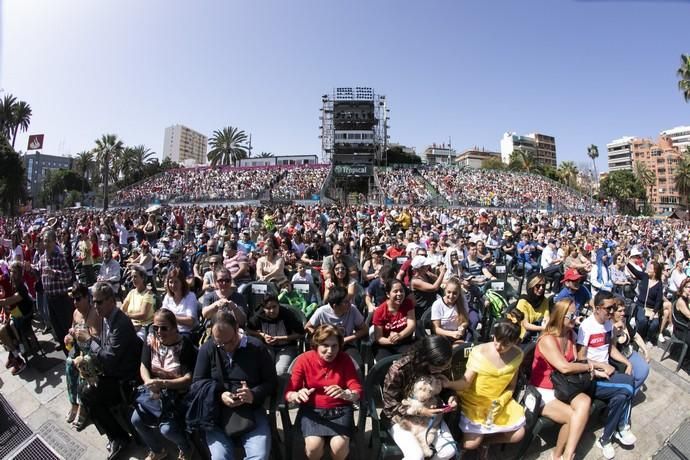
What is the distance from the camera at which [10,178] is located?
32906mm

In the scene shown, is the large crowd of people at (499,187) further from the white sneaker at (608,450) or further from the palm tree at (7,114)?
the palm tree at (7,114)

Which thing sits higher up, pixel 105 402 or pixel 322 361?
pixel 322 361

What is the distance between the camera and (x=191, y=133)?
18050 cm

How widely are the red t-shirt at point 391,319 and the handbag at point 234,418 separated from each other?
173 cm

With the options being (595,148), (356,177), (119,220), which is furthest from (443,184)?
(595,148)

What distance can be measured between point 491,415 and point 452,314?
4.62ft

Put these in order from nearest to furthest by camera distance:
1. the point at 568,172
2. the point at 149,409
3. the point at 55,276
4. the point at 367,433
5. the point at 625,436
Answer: the point at 149,409 → the point at 625,436 → the point at 367,433 → the point at 55,276 → the point at 568,172

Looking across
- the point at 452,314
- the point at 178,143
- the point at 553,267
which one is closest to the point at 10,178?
the point at 452,314

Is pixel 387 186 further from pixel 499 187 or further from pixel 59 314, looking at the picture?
pixel 59 314

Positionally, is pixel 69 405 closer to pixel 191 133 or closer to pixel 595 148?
pixel 595 148

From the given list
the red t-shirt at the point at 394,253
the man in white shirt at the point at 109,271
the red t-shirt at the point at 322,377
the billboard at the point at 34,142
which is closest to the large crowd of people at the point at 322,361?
the red t-shirt at the point at 322,377

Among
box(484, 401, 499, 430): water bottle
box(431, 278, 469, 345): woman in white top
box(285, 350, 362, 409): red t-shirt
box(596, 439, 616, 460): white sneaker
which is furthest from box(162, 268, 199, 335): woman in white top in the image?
box(596, 439, 616, 460): white sneaker

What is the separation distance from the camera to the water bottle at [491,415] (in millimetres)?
3068

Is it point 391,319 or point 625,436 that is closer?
point 625,436
